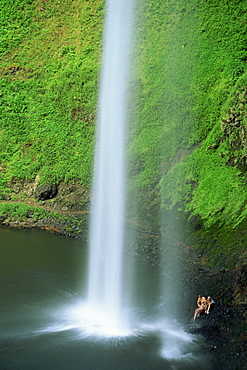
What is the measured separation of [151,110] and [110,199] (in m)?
16.5

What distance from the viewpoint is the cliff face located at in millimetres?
20672

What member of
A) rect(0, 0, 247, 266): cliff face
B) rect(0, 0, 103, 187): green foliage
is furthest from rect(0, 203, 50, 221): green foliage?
rect(0, 0, 103, 187): green foliage

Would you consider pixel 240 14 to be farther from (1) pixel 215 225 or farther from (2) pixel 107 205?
(2) pixel 107 205

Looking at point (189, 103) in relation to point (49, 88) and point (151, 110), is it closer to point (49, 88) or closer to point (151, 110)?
point (151, 110)

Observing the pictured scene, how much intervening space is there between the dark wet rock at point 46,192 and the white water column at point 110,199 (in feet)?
40.5

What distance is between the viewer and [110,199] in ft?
44.4

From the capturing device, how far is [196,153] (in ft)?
76.9

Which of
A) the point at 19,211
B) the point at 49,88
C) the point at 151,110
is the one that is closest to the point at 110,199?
the point at 19,211

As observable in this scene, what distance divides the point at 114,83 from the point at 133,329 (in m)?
9.27

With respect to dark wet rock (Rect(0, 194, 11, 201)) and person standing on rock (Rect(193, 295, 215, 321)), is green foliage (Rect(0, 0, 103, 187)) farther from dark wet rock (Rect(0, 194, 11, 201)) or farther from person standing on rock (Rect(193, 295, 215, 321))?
person standing on rock (Rect(193, 295, 215, 321))

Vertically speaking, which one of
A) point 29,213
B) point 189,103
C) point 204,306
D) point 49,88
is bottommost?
point 204,306

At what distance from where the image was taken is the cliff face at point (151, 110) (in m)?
20.7

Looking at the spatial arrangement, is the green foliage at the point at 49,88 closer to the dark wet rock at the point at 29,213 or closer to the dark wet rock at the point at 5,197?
the dark wet rock at the point at 5,197

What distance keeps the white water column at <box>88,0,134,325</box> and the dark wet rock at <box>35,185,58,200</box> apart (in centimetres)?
1235
